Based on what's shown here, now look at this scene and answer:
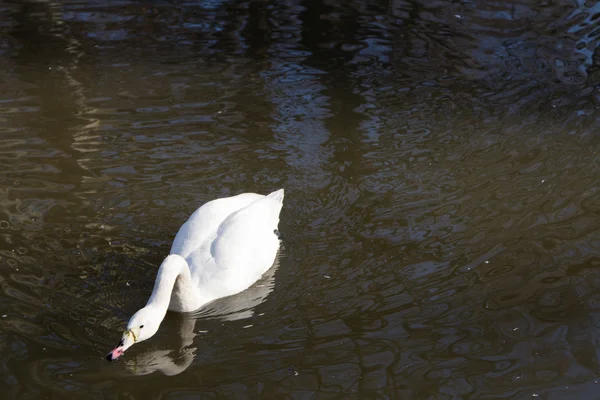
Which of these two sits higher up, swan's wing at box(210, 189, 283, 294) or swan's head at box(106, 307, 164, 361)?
swan's head at box(106, 307, 164, 361)

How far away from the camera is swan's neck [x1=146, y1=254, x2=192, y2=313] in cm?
525

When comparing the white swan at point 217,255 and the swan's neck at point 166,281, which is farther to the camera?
the white swan at point 217,255

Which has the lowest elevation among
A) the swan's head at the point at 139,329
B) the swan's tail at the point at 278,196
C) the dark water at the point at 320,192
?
the dark water at the point at 320,192

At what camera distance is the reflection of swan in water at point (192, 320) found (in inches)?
201

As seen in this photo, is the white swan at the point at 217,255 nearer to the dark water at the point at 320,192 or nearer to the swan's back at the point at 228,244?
the swan's back at the point at 228,244

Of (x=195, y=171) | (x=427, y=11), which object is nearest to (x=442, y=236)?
(x=195, y=171)

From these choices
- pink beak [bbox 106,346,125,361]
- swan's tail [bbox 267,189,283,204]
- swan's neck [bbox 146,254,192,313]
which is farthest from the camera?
swan's tail [bbox 267,189,283,204]

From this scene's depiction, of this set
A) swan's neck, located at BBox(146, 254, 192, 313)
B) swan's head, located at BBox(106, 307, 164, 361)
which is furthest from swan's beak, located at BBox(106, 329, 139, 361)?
swan's neck, located at BBox(146, 254, 192, 313)


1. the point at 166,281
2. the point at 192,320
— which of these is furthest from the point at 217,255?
the point at 166,281

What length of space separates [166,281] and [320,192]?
2.32 m

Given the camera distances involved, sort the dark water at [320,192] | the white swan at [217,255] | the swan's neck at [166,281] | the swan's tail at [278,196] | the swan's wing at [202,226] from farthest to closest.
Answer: the swan's tail at [278,196], the swan's wing at [202,226], the white swan at [217,255], the swan's neck at [166,281], the dark water at [320,192]

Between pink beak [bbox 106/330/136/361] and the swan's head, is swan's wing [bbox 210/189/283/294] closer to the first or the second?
the swan's head

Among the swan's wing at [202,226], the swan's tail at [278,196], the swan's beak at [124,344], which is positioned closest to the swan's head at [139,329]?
the swan's beak at [124,344]

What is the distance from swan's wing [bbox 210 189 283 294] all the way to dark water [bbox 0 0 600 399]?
13 cm
